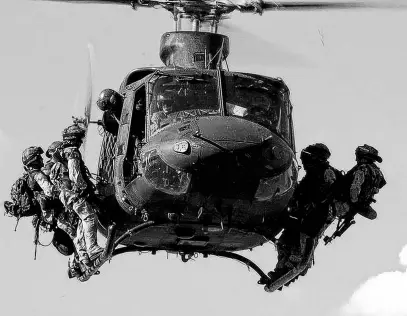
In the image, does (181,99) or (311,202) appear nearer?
(181,99)

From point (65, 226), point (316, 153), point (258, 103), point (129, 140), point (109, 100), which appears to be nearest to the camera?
point (129, 140)

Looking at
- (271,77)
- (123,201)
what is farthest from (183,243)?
(271,77)

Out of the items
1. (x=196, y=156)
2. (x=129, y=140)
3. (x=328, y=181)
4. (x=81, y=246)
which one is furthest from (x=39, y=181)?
(x=328, y=181)

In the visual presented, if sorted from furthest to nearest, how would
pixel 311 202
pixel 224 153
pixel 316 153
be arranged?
pixel 316 153, pixel 311 202, pixel 224 153

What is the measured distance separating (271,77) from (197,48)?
4.57ft

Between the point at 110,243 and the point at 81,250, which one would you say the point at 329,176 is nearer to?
the point at 110,243

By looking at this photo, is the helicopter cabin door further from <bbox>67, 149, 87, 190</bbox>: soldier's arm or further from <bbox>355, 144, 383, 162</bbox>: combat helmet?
<bbox>355, 144, 383, 162</bbox>: combat helmet

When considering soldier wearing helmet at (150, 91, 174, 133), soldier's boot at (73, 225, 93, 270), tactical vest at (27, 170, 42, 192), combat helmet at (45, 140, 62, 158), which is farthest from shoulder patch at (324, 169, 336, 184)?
tactical vest at (27, 170, 42, 192)

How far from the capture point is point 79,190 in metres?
20.9

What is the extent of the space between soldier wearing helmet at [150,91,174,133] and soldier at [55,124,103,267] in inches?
58.8

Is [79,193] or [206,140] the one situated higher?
[206,140]

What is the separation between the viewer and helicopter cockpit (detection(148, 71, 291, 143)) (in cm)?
2012

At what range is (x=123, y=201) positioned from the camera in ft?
66.9

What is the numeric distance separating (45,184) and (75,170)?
35.0 inches
